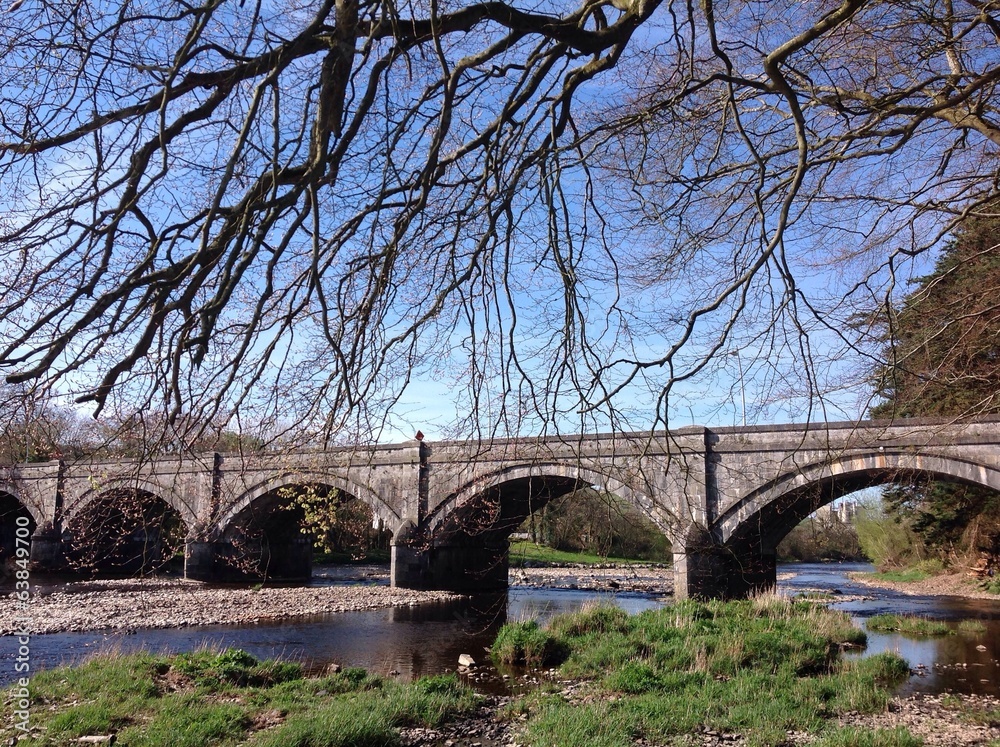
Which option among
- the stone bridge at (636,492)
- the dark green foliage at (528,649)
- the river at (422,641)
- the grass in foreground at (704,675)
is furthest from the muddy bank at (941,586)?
the dark green foliage at (528,649)

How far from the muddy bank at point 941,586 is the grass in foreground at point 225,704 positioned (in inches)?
755

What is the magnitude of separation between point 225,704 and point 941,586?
23628mm

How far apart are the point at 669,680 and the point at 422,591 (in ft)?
47.8

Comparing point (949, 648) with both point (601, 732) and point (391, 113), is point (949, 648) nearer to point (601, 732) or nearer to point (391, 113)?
point (601, 732)

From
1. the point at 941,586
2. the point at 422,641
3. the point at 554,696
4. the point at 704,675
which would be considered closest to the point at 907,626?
the point at 704,675

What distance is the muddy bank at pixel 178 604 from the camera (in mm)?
15203

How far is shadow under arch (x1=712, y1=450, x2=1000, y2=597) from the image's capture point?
53.9 feet

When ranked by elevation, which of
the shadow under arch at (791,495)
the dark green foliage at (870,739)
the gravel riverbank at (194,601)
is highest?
the shadow under arch at (791,495)

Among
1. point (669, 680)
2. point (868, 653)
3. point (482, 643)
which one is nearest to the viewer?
point (669, 680)

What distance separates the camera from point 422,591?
22594mm

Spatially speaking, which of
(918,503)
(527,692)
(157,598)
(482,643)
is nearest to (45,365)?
(527,692)

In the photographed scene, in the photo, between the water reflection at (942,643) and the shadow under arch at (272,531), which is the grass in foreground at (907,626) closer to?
the water reflection at (942,643)

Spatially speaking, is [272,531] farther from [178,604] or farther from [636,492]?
[636,492]

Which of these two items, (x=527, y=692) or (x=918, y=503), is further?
(x=918, y=503)
